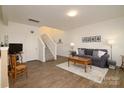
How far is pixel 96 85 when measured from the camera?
8.91ft

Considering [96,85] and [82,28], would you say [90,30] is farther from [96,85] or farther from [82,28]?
[96,85]

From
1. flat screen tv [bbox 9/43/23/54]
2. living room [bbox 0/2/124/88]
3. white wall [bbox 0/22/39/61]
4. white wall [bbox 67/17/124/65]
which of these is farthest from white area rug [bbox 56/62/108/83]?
white wall [bbox 0/22/39/61]

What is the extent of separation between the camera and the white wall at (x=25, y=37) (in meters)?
5.10

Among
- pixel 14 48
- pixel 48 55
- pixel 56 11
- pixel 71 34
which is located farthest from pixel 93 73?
pixel 71 34

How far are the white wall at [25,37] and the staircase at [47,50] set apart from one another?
48 centimetres

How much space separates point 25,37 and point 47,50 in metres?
1.79

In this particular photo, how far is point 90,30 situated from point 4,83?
5323 millimetres

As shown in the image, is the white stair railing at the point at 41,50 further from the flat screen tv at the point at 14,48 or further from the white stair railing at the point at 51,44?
the flat screen tv at the point at 14,48

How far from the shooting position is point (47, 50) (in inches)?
263

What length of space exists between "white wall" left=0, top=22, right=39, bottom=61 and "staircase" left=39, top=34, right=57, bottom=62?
480 mm

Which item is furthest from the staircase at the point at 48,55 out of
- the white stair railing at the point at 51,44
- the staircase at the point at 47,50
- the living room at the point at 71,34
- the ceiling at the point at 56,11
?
the ceiling at the point at 56,11

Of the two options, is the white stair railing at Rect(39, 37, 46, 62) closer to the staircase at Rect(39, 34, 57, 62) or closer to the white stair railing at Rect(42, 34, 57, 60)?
the staircase at Rect(39, 34, 57, 62)

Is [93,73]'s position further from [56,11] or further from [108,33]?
[56,11]

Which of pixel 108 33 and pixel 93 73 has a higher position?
pixel 108 33
